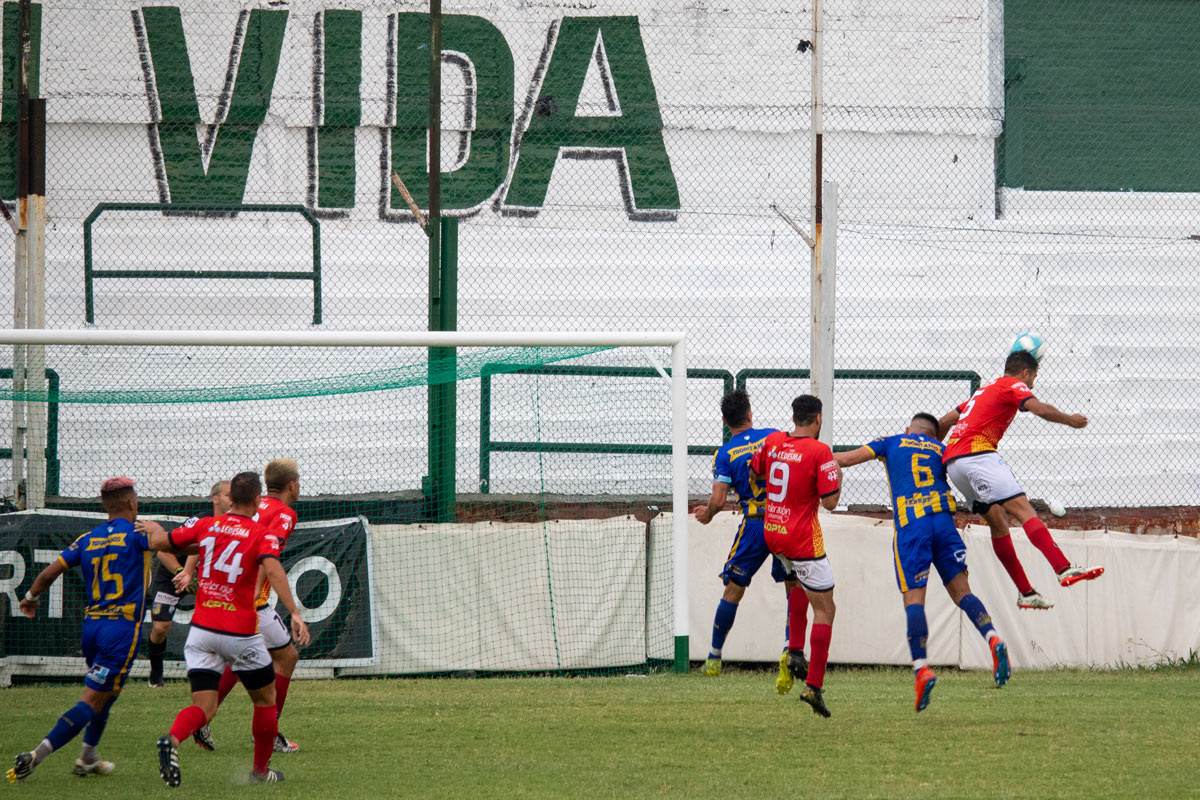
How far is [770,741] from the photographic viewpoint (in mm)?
7520

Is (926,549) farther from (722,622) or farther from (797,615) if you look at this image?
(722,622)

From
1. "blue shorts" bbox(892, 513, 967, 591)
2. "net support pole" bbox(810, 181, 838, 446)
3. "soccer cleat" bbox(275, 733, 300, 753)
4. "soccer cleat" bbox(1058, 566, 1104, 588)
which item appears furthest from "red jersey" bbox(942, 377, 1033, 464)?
"soccer cleat" bbox(275, 733, 300, 753)

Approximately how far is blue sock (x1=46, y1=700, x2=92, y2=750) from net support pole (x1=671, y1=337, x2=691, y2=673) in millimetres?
5404

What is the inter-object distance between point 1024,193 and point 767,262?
11.8ft

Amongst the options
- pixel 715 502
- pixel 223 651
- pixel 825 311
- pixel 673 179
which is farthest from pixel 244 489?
pixel 673 179

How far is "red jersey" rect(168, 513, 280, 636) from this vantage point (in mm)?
6434

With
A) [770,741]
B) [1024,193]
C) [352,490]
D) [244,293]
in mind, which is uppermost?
[1024,193]

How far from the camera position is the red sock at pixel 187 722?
622 cm

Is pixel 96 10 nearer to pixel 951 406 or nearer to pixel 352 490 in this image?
pixel 352 490

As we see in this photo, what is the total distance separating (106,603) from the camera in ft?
23.0

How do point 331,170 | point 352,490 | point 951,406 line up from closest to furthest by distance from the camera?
point 352,490 < point 951,406 < point 331,170

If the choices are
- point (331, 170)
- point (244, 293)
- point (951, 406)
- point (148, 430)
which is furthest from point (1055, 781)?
point (331, 170)

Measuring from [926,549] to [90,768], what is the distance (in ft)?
16.9

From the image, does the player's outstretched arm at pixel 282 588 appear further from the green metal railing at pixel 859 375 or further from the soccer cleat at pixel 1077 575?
the green metal railing at pixel 859 375
